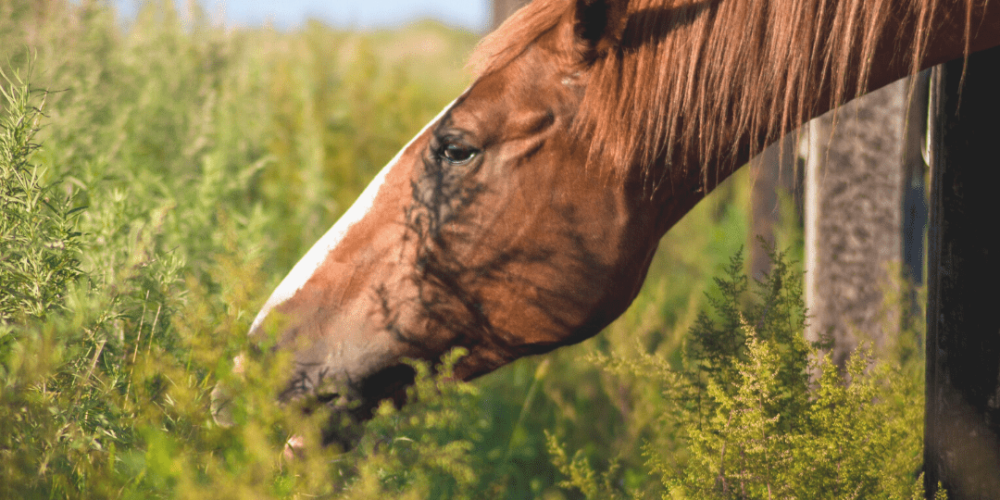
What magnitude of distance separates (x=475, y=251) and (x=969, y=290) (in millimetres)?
1074

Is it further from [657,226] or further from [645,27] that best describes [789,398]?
[645,27]

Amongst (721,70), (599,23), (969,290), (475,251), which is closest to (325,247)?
(475,251)

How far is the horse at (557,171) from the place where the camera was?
52.4 inches

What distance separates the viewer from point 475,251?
5.05 ft

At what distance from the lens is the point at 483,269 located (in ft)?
5.07

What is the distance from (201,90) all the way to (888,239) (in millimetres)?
3812

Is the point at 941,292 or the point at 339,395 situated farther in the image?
the point at 339,395

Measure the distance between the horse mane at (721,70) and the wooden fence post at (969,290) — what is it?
17 centimetres

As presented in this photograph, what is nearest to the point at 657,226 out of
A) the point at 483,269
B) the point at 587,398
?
the point at 483,269

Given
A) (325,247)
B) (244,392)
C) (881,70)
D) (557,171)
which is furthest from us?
(325,247)

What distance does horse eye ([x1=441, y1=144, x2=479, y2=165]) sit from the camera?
154cm

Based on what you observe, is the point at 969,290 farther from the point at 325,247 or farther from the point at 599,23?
the point at 325,247

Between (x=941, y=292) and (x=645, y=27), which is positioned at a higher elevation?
(x=645, y=27)

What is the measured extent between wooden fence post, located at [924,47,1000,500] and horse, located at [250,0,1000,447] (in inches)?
4.9
